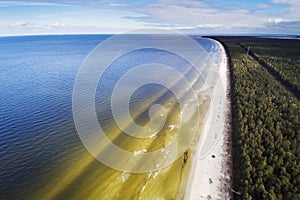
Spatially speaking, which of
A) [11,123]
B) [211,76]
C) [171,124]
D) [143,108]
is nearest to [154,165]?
[171,124]

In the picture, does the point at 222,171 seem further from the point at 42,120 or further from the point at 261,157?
the point at 42,120

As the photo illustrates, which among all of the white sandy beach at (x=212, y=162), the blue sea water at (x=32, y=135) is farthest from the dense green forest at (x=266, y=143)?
the blue sea water at (x=32, y=135)

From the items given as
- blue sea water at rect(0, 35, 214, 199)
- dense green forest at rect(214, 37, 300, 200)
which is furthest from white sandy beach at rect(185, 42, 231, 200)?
blue sea water at rect(0, 35, 214, 199)

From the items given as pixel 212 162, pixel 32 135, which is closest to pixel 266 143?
pixel 212 162

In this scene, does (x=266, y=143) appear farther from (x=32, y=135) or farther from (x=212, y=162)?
(x=32, y=135)

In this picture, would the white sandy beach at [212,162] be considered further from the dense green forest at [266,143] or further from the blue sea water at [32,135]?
the blue sea water at [32,135]

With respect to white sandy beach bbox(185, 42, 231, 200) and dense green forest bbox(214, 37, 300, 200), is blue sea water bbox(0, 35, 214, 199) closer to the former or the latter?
white sandy beach bbox(185, 42, 231, 200)

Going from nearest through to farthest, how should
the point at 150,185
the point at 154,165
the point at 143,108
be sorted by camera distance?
the point at 150,185 → the point at 154,165 → the point at 143,108

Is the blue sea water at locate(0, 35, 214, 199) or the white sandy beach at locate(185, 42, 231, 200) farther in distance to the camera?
the blue sea water at locate(0, 35, 214, 199)
